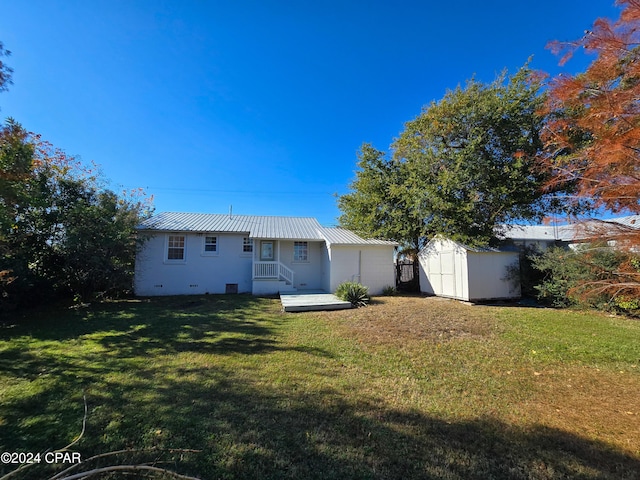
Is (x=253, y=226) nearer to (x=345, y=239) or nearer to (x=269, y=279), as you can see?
(x=269, y=279)

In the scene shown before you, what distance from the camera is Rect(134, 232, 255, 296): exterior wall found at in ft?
43.2

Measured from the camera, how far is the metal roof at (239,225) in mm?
13664

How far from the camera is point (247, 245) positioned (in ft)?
47.4

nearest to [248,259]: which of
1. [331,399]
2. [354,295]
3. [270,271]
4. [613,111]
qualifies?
[270,271]

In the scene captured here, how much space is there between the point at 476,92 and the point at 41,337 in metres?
18.8

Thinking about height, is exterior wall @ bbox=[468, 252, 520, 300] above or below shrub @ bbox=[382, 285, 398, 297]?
above

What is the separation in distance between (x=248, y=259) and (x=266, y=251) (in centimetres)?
101

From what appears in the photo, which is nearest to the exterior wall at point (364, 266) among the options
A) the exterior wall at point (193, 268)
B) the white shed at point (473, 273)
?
the white shed at point (473, 273)

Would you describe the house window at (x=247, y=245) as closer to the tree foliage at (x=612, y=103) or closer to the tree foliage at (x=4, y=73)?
the tree foliage at (x=4, y=73)

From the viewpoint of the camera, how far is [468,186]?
44.5 feet

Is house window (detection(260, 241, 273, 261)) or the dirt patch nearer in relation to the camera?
the dirt patch

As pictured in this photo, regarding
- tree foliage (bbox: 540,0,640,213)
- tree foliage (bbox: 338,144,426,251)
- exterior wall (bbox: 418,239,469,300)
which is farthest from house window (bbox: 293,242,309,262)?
tree foliage (bbox: 540,0,640,213)

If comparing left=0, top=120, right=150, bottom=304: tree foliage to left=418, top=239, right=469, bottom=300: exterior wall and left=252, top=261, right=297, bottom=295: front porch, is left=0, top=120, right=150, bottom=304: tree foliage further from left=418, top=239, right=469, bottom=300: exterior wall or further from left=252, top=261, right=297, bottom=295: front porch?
left=418, top=239, right=469, bottom=300: exterior wall

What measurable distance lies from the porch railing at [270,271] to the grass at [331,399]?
645cm
